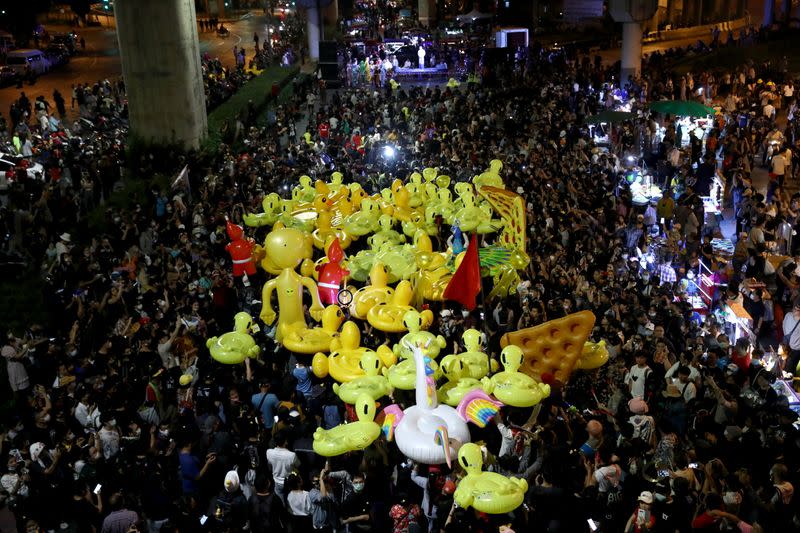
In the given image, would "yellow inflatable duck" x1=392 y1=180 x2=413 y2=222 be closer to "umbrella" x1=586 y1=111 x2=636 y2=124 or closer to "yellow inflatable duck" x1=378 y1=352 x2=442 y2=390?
"yellow inflatable duck" x1=378 y1=352 x2=442 y2=390

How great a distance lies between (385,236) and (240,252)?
8.11 feet

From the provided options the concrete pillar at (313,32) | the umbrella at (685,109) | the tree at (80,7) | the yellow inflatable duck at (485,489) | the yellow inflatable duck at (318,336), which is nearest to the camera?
the yellow inflatable duck at (485,489)

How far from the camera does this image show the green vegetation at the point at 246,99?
23.0 metres

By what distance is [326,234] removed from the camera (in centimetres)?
1436

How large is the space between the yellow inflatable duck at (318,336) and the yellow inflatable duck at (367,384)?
3.36 ft

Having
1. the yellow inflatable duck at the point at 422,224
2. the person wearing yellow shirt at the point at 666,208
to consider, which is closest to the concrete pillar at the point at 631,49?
the person wearing yellow shirt at the point at 666,208

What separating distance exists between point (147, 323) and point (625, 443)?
674 cm

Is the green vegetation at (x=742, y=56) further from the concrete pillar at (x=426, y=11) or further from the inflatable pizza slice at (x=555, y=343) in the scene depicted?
the concrete pillar at (x=426, y=11)

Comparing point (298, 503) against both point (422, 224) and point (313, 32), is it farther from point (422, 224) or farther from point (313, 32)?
point (313, 32)

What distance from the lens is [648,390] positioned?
8.99 m

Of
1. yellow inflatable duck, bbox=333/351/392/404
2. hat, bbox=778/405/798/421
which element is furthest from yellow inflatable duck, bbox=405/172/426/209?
hat, bbox=778/405/798/421

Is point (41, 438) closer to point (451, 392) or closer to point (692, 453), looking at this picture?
point (451, 392)

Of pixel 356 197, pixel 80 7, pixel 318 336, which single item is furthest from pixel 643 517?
pixel 80 7

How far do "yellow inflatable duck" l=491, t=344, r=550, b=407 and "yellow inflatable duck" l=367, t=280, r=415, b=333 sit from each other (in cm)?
215
